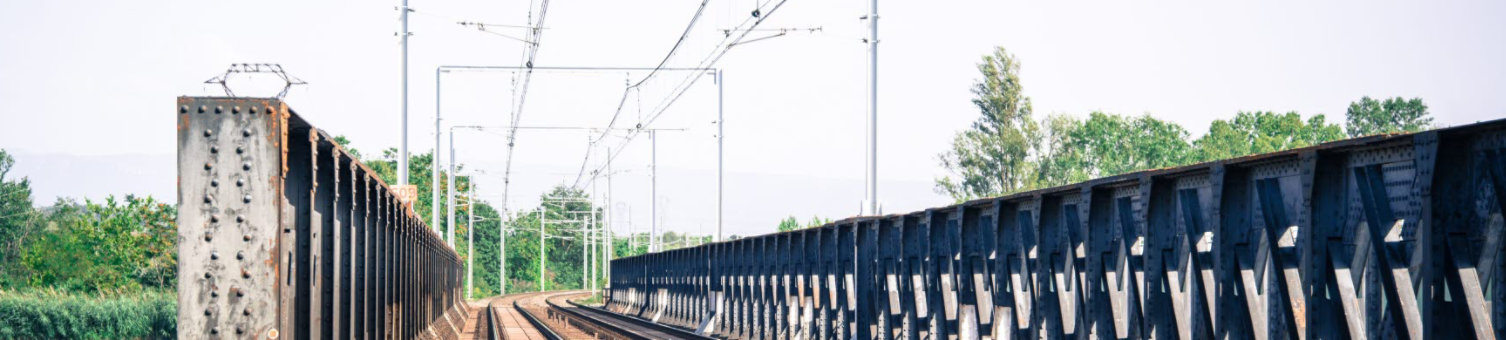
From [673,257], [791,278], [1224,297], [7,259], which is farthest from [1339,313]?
[7,259]

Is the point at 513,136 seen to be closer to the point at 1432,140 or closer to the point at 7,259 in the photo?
the point at 1432,140

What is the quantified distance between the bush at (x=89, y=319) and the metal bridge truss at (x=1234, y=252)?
1350 inches

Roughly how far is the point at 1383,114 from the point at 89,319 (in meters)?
97.9

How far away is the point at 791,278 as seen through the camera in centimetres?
3050

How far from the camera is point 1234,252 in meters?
12.0

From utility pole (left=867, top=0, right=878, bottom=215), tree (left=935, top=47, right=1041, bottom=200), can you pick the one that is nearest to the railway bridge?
utility pole (left=867, top=0, right=878, bottom=215)

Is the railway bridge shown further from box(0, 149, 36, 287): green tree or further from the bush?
box(0, 149, 36, 287): green tree

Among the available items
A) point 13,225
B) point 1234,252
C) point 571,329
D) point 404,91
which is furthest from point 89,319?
point 13,225

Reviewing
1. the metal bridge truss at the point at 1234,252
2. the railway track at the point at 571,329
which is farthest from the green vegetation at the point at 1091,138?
the metal bridge truss at the point at 1234,252

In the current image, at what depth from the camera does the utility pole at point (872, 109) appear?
109 feet

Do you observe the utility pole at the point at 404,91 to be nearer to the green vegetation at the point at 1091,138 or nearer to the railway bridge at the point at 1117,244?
the railway bridge at the point at 1117,244

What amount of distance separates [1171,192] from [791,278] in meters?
17.5

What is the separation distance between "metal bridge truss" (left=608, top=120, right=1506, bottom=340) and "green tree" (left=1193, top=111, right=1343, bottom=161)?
9187 cm

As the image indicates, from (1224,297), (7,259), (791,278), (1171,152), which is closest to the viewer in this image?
(1224,297)
